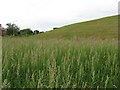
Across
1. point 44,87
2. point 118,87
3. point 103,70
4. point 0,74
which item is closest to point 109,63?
point 103,70

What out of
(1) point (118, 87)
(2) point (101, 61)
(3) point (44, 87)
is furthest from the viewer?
(2) point (101, 61)

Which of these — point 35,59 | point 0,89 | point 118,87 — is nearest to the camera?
point 0,89

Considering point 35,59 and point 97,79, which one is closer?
point 97,79

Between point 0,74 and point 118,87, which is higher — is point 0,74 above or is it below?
above

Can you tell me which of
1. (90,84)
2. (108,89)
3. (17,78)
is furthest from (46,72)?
(108,89)

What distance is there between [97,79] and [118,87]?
31 centimetres

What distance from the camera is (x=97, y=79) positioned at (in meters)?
3.43

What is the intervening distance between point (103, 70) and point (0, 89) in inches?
77.3

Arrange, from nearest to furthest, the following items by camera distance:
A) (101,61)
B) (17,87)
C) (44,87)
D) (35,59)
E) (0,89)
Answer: (0,89) < (44,87) < (17,87) < (35,59) < (101,61)

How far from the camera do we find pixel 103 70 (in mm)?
3908

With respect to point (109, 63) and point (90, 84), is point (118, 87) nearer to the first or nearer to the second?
→ point (90, 84)

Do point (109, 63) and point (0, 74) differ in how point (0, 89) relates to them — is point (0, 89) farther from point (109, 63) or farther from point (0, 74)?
point (109, 63)

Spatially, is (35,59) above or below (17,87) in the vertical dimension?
above

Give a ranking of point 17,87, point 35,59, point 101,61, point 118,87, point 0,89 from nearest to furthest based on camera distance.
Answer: point 0,89 < point 17,87 < point 118,87 < point 35,59 < point 101,61
